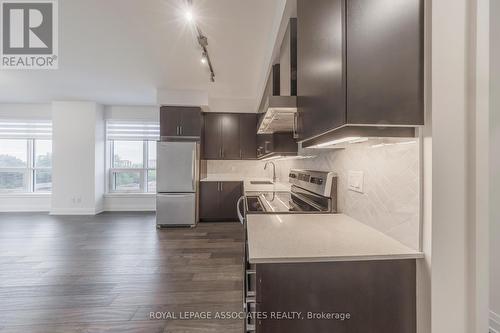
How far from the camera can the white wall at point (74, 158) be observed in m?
5.11

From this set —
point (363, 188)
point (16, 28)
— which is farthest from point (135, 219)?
point (363, 188)

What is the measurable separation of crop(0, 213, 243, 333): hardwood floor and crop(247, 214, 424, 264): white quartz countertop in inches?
39.6

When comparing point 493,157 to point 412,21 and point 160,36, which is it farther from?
point 160,36

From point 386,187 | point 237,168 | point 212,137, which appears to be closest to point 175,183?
point 212,137

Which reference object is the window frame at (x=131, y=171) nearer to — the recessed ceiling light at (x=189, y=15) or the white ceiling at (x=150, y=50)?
the white ceiling at (x=150, y=50)

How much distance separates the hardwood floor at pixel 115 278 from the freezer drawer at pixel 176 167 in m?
0.81

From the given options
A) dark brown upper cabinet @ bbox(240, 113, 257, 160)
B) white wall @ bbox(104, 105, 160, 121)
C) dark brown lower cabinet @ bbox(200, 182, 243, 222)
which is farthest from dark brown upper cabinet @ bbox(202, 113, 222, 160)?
white wall @ bbox(104, 105, 160, 121)

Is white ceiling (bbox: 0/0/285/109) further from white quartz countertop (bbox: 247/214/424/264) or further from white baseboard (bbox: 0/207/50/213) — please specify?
white baseboard (bbox: 0/207/50/213)

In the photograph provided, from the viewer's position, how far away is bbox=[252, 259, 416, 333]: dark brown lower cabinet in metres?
0.83

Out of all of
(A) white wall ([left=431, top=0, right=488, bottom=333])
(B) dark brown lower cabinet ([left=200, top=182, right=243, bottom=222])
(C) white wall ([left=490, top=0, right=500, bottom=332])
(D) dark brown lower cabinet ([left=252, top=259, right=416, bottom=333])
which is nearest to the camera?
(A) white wall ([left=431, top=0, right=488, bottom=333])

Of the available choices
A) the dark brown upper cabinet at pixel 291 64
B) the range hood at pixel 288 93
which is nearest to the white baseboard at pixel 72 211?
the range hood at pixel 288 93

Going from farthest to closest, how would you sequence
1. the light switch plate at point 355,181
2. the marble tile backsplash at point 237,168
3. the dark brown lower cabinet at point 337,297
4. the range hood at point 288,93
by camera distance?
the marble tile backsplash at point 237,168, the range hood at point 288,93, the light switch plate at point 355,181, the dark brown lower cabinet at point 337,297

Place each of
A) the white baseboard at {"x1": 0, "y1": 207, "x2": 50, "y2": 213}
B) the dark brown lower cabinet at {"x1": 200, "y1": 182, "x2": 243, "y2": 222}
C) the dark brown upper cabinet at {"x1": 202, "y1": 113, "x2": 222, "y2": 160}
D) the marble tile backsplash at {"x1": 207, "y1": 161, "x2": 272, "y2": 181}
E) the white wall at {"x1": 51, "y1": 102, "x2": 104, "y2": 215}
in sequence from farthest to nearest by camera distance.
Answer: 1. the white baseboard at {"x1": 0, "y1": 207, "x2": 50, "y2": 213}
2. the marble tile backsplash at {"x1": 207, "y1": 161, "x2": 272, "y2": 181}
3. the white wall at {"x1": 51, "y1": 102, "x2": 104, "y2": 215}
4. the dark brown upper cabinet at {"x1": 202, "y1": 113, "x2": 222, "y2": 160}
5. the dark brown lower cabinet at {"x1": 200, "y1": 182, "x2": 243, "y2": 222}

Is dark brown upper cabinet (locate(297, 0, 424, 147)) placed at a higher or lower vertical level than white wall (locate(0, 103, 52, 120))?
lower
